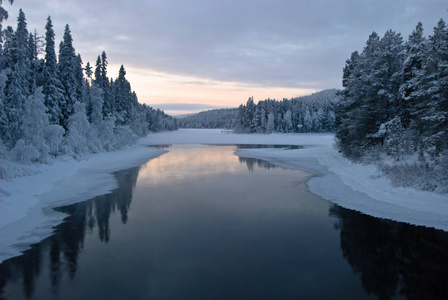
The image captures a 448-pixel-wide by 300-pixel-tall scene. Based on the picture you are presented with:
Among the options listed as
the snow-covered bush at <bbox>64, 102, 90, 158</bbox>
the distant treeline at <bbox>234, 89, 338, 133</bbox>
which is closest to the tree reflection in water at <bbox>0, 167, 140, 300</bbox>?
the snow-covered bush at <bbox>64, 102, 90, 158</bbox>

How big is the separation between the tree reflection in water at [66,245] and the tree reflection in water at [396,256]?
27.4 feet

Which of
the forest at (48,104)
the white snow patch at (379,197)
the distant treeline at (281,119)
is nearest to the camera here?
the white snow patch at (379,197)

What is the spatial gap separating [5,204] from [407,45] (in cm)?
3251

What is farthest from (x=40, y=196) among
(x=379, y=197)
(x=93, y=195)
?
(x=379, y=197)

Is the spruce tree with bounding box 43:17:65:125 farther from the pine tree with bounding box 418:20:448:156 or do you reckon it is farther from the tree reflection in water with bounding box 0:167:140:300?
the pine tree with bounding box 418:20:448:156

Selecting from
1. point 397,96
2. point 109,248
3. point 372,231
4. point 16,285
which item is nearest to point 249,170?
point 397,96

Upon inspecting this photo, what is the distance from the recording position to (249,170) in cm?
2630

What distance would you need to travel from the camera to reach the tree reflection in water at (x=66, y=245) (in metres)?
7.64

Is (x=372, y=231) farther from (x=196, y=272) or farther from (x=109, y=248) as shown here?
(x=109, y=248)

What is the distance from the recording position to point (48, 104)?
28.8 m

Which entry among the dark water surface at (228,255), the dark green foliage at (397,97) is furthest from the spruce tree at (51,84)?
the dark green foliage at (397,97)

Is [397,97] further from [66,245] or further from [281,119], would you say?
[281,119]

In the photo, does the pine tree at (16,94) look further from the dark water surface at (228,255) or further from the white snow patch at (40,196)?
the dark water surface at (228,255)

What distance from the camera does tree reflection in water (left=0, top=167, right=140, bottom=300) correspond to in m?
7.64
